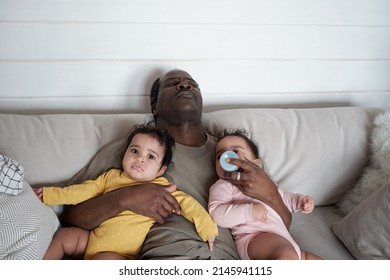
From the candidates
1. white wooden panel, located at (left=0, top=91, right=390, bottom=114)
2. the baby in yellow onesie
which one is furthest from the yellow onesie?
white wooden panel, located at (left=0, top=91, right=390, bottom=114)

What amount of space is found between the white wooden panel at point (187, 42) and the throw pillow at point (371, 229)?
79cm

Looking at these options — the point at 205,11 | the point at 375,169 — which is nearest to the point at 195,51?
the point at 205,11

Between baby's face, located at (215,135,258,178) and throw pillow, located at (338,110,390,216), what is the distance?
1.50 feet

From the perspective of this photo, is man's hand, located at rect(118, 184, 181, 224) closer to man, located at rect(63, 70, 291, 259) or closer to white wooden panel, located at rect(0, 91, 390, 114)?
man, located at rect(63, 70, 291, 259)

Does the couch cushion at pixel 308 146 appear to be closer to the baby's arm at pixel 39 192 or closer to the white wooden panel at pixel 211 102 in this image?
the white wooden panel at pixel 211 102

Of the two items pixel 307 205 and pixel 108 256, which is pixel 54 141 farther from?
pixel 307 205

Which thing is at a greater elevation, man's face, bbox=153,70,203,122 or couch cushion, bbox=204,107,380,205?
man's face, bbox=153,70,203,122

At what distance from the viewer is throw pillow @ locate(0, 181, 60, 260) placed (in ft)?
3.38

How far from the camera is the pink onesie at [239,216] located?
1271 mm

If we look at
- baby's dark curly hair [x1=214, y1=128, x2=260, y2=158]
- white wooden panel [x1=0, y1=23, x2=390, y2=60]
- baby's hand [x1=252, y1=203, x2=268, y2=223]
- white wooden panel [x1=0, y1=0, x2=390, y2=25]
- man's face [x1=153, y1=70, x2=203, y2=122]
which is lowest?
baby's hand [x1=252, y1=203, x2=268, y2=223]

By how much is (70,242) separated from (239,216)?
0.54 meters

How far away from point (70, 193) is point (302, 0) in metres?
1.25

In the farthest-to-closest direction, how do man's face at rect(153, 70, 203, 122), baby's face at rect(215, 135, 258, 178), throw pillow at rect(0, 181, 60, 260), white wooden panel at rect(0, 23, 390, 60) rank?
white wooden panel at rect(0, 23, 390, 60)
man's face at rect(153, 70, 203, 122)
baby's face at rect(215, 135, 258, 178)
throw pillow at rect(0, 181, 60, 260)
